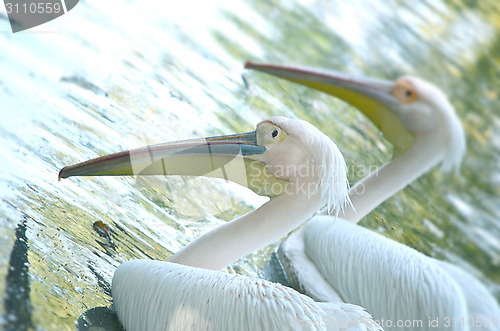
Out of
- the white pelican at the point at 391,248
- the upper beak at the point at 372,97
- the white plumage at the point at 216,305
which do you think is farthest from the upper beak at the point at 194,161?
the upper beak at the point at 372,97

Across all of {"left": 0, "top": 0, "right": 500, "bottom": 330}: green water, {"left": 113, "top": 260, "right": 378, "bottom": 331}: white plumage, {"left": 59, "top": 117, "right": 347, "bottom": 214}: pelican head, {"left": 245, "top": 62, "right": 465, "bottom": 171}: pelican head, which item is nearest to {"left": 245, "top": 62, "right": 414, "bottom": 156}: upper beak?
{"left": 245, "top": 62, "right": 465, "bottom": 171}: pelican head

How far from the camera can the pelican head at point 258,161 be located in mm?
2344

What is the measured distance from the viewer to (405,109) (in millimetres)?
3467

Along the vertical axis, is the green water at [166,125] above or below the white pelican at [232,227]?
below

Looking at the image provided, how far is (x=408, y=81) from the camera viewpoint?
11.4 ft

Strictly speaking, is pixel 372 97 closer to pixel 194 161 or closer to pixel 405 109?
pixel 405 109

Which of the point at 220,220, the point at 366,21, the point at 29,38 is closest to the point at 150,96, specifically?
the point at 29,38

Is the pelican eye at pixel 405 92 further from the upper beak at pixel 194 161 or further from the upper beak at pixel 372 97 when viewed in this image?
the upper beak at pixel 194 161

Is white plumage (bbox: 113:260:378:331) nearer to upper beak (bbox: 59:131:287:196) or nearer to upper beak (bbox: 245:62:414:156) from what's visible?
upper beak (bbox: 59:131:287:196)

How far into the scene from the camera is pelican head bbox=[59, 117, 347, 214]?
2344 millimetres

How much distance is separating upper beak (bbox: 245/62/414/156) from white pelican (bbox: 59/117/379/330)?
1170mm

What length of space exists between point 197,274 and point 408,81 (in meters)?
1.86

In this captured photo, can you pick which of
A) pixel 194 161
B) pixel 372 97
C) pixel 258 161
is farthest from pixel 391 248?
pixel 372 97

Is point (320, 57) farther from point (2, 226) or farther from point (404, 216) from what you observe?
point (2, 226)
